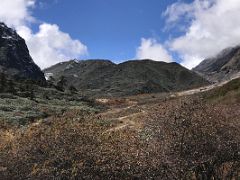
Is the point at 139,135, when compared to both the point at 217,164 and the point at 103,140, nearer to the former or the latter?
the point at 103,140

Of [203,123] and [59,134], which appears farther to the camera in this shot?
[59,134]

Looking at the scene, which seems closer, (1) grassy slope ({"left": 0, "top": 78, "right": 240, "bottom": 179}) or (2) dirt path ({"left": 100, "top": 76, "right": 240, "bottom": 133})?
(1) grassy slope ({"left": 0, "top": 78, "right": 240, "bottom": 179})

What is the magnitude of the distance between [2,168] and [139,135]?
22.1 feet

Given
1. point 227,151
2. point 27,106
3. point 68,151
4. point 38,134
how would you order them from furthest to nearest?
point 27,106 < point 38,134 < point 68,151 < point 227,151

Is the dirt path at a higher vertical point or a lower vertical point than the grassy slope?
higher

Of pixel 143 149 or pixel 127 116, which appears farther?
pixel 127 116

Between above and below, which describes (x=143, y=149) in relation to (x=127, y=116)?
below

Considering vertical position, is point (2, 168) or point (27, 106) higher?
point (27, 106)

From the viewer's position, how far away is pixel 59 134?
77.8ft

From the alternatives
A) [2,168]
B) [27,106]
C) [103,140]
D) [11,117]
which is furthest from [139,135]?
[27,106]

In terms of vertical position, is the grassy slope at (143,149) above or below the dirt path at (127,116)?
below

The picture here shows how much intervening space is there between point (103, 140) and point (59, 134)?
207 cm

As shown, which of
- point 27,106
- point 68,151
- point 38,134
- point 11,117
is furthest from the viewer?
point 27,106

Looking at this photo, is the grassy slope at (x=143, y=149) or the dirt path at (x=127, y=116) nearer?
the grassy slope at (x=143, y=149)
